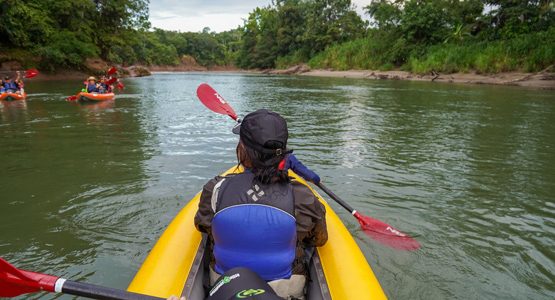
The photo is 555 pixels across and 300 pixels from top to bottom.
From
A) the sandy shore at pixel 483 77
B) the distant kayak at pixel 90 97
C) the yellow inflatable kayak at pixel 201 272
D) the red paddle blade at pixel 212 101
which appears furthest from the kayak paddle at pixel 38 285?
the sandy shore at pixel 483 77

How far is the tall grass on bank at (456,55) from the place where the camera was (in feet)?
59.7

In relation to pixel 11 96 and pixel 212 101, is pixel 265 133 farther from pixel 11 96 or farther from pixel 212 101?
pixel 11 96

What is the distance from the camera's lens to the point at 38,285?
180 cm

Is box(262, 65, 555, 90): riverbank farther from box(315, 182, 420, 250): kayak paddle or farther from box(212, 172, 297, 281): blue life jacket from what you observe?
box(212, 172, 297, 281): blue life jacket

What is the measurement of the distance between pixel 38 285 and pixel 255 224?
1030mm

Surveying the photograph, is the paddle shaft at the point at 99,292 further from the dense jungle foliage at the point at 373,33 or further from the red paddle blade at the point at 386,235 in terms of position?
the dense jungle foliage at the point at 373,33

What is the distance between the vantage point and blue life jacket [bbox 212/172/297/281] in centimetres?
165

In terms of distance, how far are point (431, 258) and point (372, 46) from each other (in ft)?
96.2

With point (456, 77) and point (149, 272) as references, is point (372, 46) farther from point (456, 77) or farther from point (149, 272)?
point (149, 272)

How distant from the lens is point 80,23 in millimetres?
25797

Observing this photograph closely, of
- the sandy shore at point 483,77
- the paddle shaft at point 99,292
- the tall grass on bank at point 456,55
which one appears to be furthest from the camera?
the tall grass on bank at point 456,55

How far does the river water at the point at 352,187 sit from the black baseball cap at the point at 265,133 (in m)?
1.61

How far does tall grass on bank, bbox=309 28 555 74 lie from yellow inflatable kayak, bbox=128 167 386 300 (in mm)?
19358

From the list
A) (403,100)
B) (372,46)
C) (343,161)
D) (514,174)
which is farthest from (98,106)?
(372,46)
